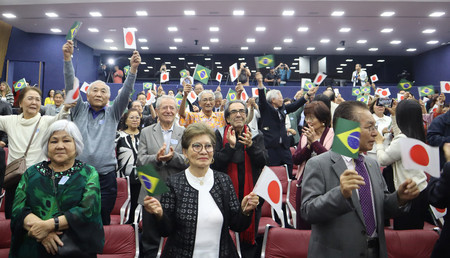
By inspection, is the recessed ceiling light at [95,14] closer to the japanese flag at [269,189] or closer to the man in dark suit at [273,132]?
the man in dark suit at [273,132]

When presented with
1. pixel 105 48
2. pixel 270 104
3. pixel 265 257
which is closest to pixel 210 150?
pixel 265 257

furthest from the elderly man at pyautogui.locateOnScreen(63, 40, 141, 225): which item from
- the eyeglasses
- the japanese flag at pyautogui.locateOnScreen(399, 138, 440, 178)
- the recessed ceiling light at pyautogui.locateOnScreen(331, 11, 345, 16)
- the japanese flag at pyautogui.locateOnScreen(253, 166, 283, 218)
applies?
the recessed ceiling light at pyautogui.locateOnScreen(331, 11, 345, 16)

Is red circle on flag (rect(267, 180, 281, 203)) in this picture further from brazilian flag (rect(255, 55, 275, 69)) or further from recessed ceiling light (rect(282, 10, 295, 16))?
recessed ceiling light (rect(282, 10, 295, 16))

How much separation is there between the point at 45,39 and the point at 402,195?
15.7 metres

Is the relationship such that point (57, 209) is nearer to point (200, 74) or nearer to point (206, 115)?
point (206, 115)

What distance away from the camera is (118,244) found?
6.97 ft

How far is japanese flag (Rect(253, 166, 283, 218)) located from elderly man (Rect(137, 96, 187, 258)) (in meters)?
1.01

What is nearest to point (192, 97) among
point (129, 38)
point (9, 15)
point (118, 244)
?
point (129, 38)

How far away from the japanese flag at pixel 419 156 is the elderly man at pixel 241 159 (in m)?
1.38

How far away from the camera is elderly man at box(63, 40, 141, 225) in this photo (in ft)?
8.63

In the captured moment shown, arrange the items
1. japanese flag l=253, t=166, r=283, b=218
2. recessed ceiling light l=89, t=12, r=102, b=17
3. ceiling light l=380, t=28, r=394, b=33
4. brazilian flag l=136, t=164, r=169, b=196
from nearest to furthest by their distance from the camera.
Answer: brazilian flag l=136, t=164, r=169, b=196, japanese flag l=253, t=166, r=283, b=218, recessed ceiling light l=89, t=12, r=102, b=17, ceiling light l=380, t=28, r=394, b=33

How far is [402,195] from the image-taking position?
146cm

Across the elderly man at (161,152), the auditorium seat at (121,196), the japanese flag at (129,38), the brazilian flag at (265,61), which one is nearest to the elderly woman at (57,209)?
the elderly man at (161,152)

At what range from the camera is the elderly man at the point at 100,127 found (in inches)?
104
